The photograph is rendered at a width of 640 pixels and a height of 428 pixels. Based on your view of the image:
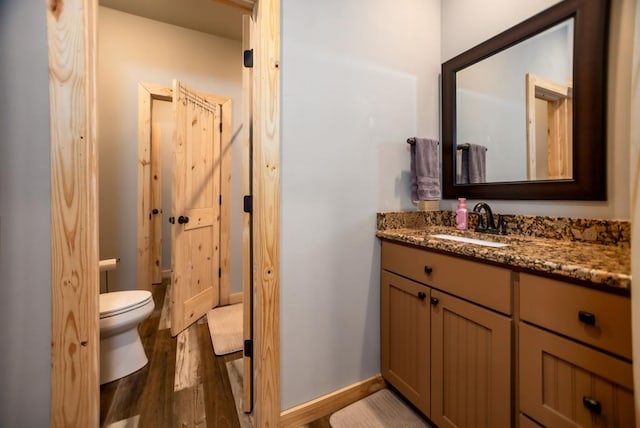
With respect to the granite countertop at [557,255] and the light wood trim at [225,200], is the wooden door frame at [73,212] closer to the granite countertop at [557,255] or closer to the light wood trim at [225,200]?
the granite countertop at [557,255]

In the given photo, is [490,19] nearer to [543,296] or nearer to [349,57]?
[349,57]

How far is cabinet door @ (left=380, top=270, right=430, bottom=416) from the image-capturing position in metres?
1.27

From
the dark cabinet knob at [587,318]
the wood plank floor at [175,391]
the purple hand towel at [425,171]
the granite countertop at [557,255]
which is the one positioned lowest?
the wood plank floor at [175,391]

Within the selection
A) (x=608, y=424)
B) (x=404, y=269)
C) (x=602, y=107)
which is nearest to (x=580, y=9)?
(x=602, y=107)

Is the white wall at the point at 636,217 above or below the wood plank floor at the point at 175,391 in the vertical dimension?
above

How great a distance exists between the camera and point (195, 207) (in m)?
2.42

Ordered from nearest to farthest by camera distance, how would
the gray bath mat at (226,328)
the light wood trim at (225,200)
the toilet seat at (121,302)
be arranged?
the toilet seat at (121,302) → the gray bath mat at (226,328) → the light wood trim at (225,200)

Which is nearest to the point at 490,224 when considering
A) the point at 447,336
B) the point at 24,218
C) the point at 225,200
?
the point at 447,336

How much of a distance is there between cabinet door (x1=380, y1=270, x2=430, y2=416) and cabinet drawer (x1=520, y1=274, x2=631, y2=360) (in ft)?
1.43

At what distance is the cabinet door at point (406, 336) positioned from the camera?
4.18 feet

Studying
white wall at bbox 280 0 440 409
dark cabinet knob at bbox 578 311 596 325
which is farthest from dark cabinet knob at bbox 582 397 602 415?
white wall at bbox 280 0 440 409

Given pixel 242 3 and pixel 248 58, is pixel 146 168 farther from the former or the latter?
pixel 242 3

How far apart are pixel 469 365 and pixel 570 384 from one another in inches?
13.2

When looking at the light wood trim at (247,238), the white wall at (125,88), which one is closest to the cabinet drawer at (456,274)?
the light wood trim at (247,238)
